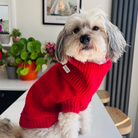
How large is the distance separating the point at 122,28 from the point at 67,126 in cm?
143

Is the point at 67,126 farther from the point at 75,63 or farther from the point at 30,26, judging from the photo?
the point at 30,26

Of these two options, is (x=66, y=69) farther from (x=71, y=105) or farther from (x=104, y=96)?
(x=104, y=96)

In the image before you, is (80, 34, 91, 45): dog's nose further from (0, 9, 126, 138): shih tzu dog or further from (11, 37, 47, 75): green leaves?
(11, 37, 47, 75): green leaves

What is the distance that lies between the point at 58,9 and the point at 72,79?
1.35 m

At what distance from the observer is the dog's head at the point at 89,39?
2.16 ft

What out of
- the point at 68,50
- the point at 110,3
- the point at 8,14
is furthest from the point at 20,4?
the point at 68,50

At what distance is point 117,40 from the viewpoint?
2.37 ft

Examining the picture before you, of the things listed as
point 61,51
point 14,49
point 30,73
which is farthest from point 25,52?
point 61,51

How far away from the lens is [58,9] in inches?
68.6

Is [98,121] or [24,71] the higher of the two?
[24,71]

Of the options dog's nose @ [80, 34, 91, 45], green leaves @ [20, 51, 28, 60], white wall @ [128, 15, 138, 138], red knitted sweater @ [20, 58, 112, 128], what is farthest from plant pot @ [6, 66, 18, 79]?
white wall @ [128, 15, 138, 138]

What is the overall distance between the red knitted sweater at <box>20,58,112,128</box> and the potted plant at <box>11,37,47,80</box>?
87 centimetres

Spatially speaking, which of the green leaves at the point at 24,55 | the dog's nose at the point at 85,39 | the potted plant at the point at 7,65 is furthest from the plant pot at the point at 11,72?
the dog's nose at the point at 85,39

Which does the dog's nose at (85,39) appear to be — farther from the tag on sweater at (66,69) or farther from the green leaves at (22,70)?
the green leaves at (22,70)
